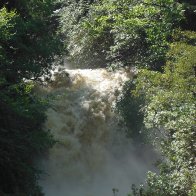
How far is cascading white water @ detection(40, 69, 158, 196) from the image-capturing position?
1460 cm

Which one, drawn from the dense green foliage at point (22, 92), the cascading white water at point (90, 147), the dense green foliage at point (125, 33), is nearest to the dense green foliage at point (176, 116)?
the dense green foliage at point (125, 33)

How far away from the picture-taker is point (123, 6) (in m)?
15.1

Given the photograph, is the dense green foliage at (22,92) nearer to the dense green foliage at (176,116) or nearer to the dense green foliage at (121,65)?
the dense green foliage at (121,65)

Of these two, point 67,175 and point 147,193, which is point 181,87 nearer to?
point 147,193

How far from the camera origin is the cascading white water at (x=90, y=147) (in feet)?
47.9

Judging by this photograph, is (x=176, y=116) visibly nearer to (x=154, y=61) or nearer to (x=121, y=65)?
(x=154, y=61)

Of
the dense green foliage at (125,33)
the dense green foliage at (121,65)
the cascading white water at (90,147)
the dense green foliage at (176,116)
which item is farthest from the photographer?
the cascading white water at (90,147)

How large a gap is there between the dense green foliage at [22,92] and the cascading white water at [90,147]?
123cm

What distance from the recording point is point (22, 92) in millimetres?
11445

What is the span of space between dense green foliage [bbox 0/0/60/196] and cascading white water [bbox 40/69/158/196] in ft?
4.03

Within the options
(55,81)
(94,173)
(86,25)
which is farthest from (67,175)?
(86,25)

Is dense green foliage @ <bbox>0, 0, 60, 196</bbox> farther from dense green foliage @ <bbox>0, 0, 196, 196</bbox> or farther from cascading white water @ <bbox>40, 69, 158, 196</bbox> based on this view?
cascading white water @ <bbox>40, 69, 158, 196</bbox>

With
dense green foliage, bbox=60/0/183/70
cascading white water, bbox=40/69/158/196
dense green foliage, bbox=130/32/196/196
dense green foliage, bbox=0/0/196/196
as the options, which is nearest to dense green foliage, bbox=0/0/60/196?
dense green foliage, bbox=0/0/196/196

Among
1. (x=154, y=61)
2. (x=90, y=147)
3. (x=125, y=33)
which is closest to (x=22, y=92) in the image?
(x=90, y=147)
